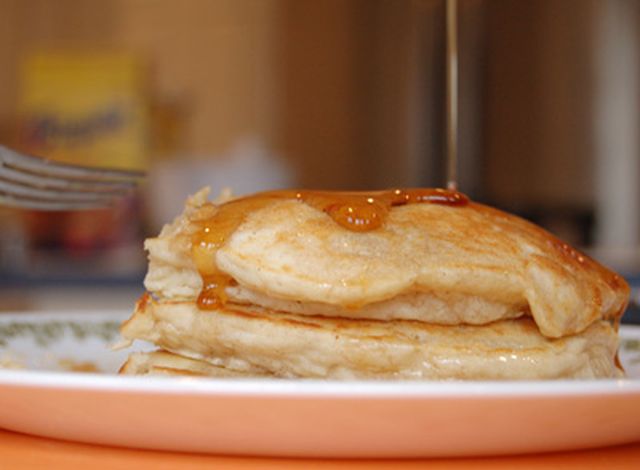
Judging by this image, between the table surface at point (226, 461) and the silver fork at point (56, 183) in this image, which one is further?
the silver fork at point (56, 183)

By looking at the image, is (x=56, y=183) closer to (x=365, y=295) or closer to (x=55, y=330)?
(x=55, y=330)

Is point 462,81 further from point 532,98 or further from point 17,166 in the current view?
point 17,166

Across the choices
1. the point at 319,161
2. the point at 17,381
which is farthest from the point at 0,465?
the point at 319,161

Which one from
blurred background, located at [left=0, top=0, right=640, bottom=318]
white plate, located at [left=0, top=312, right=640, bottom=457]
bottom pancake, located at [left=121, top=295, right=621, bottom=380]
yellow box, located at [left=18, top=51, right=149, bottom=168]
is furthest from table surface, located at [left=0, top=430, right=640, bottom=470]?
yellow box, located at [left=18, top=51, right=149, bottom=168]

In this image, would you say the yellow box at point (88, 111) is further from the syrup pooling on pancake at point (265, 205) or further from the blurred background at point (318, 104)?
the syrup pooling on pancake at point (265, 205)

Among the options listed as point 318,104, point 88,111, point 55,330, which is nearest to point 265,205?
point 55,330

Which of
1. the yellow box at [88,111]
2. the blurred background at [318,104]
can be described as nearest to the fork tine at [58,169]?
the blurred background at [318,104]

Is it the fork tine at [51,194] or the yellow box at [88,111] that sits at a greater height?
the fork tine at [51,194]

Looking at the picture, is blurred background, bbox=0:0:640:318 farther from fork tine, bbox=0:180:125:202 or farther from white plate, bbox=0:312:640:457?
white plate, bbox=0:312:640:457

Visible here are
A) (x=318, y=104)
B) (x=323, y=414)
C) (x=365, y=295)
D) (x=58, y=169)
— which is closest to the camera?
(x=323, y=414)
